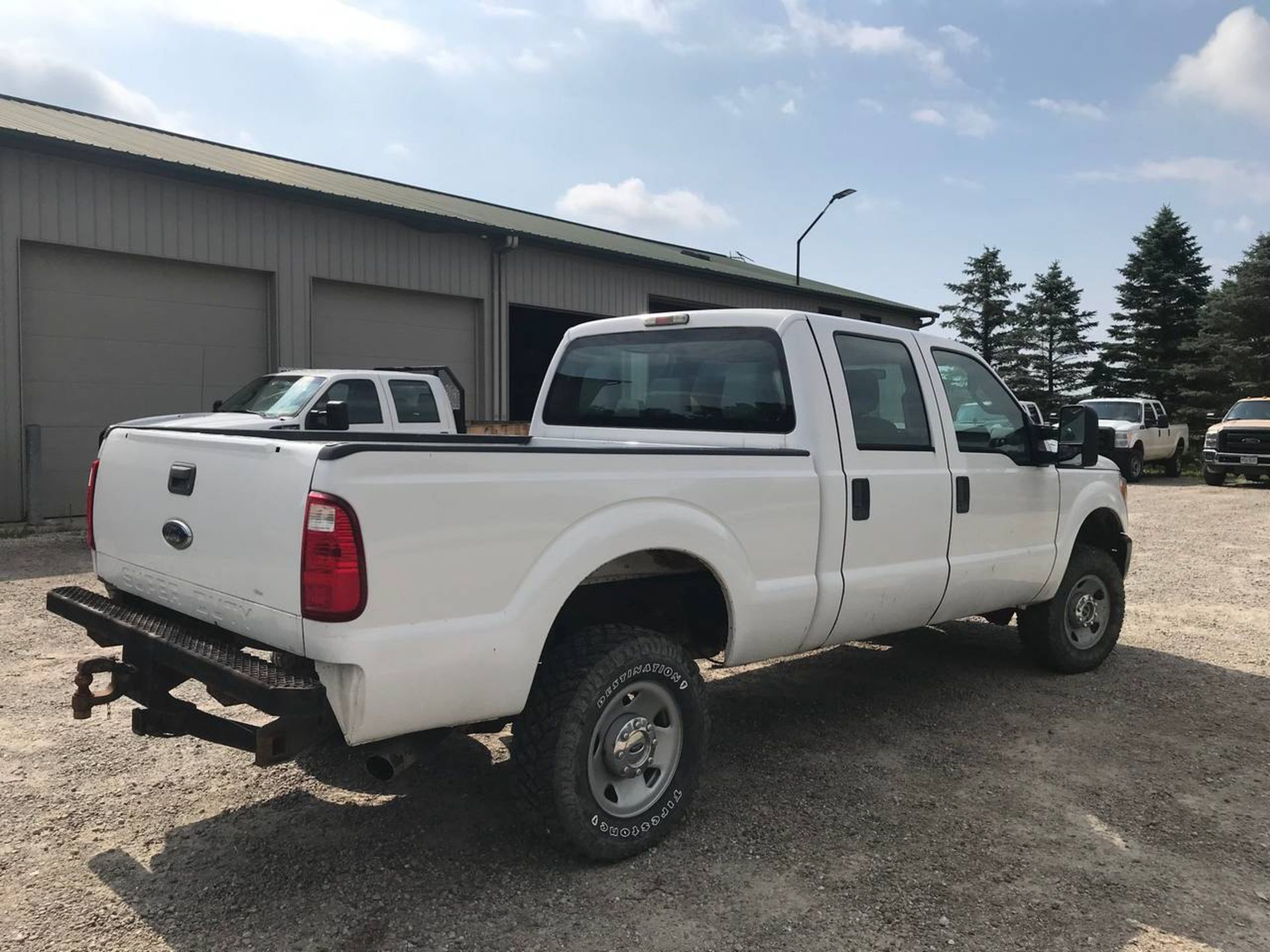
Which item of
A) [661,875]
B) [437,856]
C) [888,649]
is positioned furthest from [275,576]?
[888,649]

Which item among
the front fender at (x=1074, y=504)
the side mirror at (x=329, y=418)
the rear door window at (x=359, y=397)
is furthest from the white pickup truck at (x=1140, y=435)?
the side mirror at (x=329, y=418)

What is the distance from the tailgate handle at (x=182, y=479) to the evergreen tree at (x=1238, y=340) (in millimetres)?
36332

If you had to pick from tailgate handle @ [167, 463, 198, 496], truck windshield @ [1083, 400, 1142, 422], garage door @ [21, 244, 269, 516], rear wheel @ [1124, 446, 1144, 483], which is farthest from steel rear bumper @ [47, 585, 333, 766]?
truck windshield @ [1083, 400, 1142, 422]

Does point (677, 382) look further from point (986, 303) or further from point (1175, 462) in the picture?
point (986, 303)

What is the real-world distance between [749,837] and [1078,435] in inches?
124

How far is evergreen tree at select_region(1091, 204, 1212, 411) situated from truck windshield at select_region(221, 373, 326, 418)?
36.5 meters

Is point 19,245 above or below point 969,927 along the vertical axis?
above

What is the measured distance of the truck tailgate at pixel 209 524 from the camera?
2689 mm

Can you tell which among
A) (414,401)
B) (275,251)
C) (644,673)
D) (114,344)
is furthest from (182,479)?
(275,251)

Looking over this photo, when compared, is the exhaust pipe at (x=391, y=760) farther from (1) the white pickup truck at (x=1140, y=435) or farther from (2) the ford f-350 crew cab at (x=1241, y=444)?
(2) the ford f-350 crew cab at (x=1241, y=444)

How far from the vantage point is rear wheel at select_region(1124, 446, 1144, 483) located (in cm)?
2172

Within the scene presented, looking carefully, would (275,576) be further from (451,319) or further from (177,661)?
(451,319)

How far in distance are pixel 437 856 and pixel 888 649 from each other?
396cm

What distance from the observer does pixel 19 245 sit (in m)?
10.9
